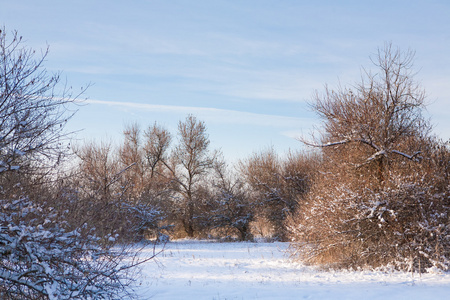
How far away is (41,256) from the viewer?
574cm

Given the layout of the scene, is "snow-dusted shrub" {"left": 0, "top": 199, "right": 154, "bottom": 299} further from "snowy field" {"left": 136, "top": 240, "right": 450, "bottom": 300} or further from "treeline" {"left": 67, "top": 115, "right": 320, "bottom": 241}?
"treeline" {"left": 67, "top": 115, "right": 320, "bottom": 241}

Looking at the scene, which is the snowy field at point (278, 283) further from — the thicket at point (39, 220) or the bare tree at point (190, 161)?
the bare tree at point (190, 161)

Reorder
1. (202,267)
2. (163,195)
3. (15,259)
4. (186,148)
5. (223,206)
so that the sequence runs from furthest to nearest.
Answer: (186,148)
(223,206)
(163,195)
(202,267)
(15,259)

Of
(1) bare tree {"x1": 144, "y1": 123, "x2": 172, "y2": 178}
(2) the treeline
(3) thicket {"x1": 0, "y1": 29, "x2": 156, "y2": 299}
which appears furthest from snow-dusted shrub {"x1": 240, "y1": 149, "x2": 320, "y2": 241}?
(3) thicket {"x1": 0, "y1": 29, "x2": 156, "y2": 299}

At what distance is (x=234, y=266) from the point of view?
46.5 ft

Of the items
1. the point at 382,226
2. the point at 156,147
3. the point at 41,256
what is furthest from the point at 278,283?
the point at 156,147

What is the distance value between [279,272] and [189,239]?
18762 mm

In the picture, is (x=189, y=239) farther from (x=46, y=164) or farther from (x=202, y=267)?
(x=46, y=164)

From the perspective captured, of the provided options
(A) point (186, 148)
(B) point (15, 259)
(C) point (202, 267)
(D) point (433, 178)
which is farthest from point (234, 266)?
(A) point (186, 148)

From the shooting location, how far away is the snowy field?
8.99m

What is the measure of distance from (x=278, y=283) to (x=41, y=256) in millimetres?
6540

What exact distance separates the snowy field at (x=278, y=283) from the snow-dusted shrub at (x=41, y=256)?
10.9 feet

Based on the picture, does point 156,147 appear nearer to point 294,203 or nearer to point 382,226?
point 294,203

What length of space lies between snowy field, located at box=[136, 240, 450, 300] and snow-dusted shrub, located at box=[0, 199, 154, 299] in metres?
3.33
